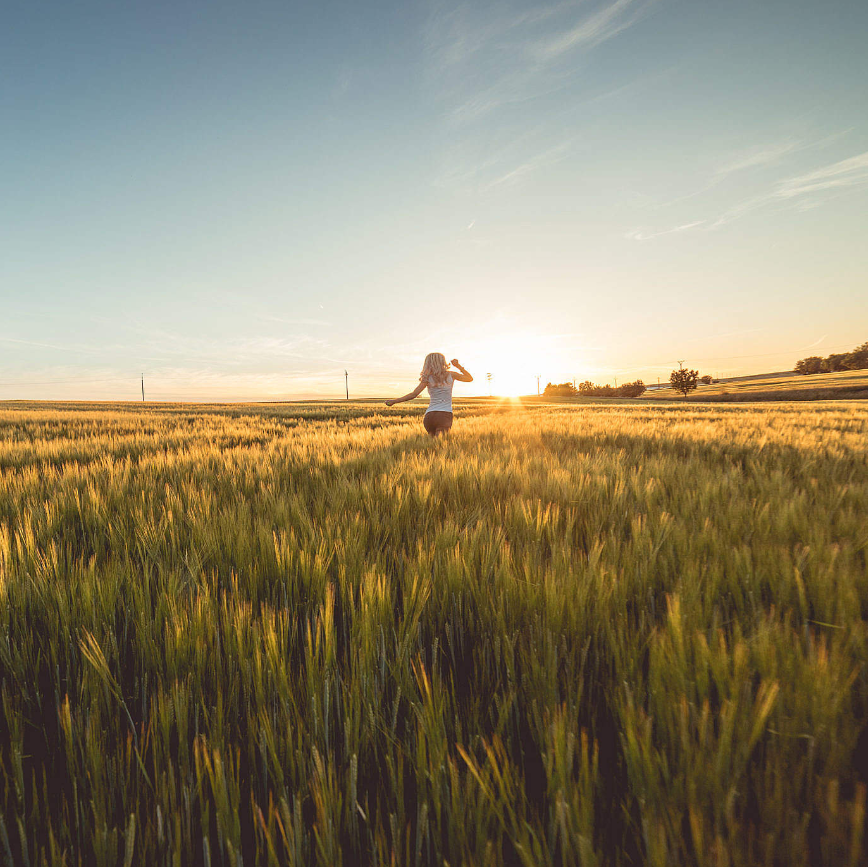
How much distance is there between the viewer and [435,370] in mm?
6480

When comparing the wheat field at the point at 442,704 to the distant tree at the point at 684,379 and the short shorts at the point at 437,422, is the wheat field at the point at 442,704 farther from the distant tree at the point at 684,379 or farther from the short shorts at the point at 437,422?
the distant tree at the point at 684,379

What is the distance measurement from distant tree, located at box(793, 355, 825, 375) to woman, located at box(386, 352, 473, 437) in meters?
119

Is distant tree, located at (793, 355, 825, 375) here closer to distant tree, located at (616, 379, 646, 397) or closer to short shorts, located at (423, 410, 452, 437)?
distant tree, located at (616, 379, 646, 397)

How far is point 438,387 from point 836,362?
118 meters

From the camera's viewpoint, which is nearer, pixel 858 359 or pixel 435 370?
pixel 435 370

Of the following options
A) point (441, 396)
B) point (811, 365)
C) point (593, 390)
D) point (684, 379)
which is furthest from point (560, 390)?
point (441, 396)

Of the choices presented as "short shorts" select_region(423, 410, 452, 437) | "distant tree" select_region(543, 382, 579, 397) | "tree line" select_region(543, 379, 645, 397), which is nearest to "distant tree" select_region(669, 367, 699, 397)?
"tree line" select_region(543, 379, 645, 397)

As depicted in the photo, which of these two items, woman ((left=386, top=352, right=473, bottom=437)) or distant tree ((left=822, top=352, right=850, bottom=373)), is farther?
distant tree ((left=822, top=352, right=850, bottom=373))

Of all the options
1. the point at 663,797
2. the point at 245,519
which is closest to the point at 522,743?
the point at 663,797

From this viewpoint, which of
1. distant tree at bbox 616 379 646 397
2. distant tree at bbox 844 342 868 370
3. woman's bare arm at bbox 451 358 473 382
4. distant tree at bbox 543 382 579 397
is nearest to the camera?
woman's bare arm at bbox 451 358 473 382

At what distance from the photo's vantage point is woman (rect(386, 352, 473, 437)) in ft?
21.2

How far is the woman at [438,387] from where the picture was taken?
647 centimetres

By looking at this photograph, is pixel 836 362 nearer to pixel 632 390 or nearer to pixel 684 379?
pixel 684 379

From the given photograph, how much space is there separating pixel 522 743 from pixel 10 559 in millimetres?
1741
